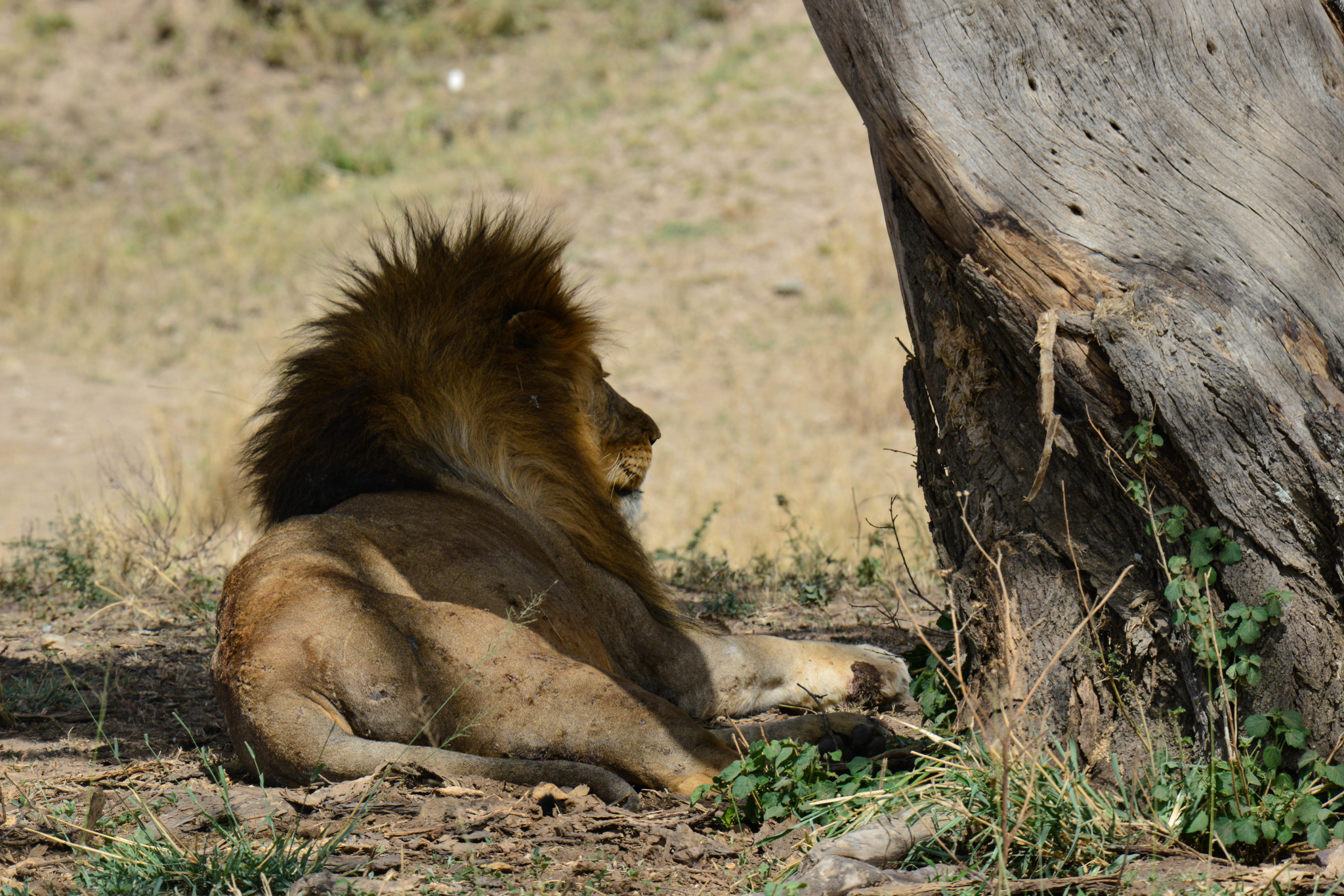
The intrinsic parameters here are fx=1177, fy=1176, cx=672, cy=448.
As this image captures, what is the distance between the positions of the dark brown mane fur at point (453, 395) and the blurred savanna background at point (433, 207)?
62 centimetres

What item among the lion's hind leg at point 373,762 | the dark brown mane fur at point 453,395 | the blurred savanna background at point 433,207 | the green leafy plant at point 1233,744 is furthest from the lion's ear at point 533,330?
the green leafy plant at point 1233,744

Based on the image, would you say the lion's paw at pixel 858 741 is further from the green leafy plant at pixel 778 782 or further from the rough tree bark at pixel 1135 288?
the rough tree bark at pixel 1135 288

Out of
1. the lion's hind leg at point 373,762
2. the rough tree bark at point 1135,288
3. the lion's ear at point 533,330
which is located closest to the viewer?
the rough tree bark at point 1135,288

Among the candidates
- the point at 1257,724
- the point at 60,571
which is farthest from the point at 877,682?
the point at 60,571

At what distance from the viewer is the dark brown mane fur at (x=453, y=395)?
3678mm

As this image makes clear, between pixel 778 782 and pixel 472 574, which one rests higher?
pixel 472 574

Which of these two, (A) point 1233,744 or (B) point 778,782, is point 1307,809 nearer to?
(A) point 1233,744

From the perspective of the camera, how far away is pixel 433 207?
1747 cm

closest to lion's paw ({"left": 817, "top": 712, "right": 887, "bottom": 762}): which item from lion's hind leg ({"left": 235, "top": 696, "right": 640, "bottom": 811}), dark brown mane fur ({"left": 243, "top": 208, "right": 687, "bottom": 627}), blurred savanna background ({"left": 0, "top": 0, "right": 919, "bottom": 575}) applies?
lion's hind leg ({"left": 235, "top": 696, "right": 640, "bottom": 811})

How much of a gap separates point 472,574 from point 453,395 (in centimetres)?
70

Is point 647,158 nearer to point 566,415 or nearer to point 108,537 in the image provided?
point 108,537

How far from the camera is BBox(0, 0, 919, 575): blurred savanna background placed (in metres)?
10.4

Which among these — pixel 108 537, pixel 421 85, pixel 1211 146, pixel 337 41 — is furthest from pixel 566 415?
pixel 337 41

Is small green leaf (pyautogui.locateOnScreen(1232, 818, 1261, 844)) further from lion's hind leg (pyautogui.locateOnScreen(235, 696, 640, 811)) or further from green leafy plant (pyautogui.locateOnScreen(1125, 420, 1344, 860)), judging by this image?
lion's hind leg (pyautogui.locateOnScreen(235, 696, 640, 811))
